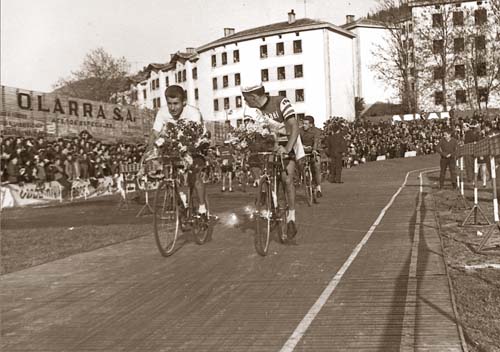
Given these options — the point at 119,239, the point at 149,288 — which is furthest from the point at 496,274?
the point at 119,239

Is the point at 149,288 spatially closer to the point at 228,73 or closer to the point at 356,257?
the point at 356,257

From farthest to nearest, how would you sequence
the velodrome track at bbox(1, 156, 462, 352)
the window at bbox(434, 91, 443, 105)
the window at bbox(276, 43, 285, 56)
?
the window at bbox(276, 43, 285, 56)
the window at bbox(434, 91, 443, 105)
the velodrome track at bbox(1, 156, 462, 352)

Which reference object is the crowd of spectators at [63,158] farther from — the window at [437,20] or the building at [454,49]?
the window at [437,20]

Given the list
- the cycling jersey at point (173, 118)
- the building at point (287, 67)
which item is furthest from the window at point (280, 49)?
the cycling jersey at point (173, 118)

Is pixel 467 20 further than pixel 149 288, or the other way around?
pixel 467 20

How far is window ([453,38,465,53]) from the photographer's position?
6838 cm

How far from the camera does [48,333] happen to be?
17.1ft

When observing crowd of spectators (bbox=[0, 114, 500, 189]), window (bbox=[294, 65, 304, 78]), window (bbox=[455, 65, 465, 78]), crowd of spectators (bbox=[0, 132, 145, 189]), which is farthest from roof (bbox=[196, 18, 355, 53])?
crowd of spectators (bbox=[0, 132, 145, 189])

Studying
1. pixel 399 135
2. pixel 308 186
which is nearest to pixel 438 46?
pixel 399 135

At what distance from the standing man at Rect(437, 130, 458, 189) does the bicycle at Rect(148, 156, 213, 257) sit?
13694 mm

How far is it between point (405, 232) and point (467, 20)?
209 feet

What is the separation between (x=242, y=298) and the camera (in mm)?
6016

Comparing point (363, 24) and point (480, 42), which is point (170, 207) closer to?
point (480, 42)

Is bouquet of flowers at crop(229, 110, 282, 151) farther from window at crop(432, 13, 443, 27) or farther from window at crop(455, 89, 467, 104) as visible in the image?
window at crop(455, 89, 467, 104)
